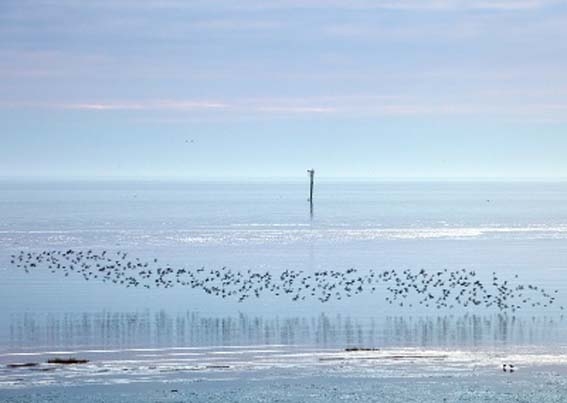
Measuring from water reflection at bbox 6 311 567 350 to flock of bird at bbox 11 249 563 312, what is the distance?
6488 mm

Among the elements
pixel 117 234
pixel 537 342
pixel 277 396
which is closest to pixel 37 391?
pixel 277 396

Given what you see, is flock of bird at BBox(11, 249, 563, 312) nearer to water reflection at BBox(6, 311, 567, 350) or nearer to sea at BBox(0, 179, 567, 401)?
sea at BBox(0, 179, 567, 401)

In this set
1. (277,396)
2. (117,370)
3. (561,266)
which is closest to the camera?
(277,396)

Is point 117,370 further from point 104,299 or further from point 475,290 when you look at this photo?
point 475,290

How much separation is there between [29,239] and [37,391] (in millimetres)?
73334

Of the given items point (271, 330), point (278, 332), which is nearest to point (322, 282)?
point (271, 330)

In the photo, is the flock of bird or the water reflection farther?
the flock of bird

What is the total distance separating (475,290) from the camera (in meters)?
64.1

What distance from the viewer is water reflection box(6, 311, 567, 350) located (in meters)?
44.8

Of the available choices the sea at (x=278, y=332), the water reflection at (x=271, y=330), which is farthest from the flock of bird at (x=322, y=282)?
the water reflection at (x=271, y=330)

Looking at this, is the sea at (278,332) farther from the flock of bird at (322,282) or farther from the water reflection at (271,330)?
the flock of bird at (322,282)

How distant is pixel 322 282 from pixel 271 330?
21121 millimetres

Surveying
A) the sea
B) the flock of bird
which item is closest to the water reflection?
the sea

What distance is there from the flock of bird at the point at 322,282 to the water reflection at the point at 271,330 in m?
6.49
